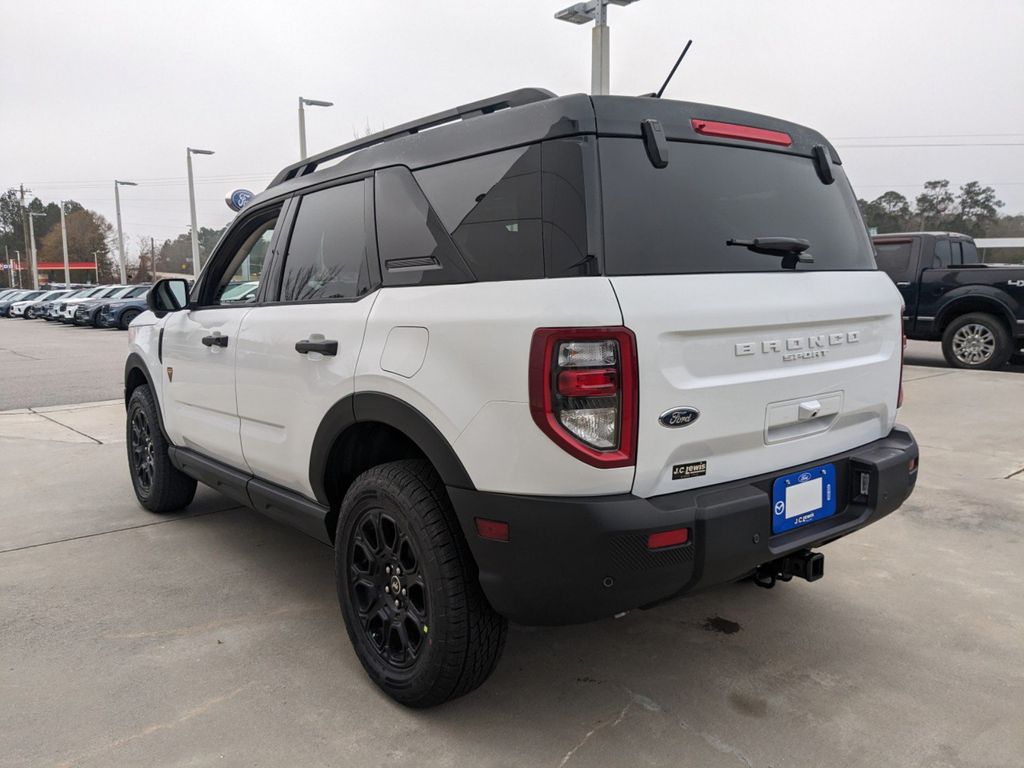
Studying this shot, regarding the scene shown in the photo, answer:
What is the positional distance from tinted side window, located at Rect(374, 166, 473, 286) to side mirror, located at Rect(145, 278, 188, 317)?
5.99 feet

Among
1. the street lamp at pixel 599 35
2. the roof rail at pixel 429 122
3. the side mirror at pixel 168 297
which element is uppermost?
the street lamp at pixel 599 35

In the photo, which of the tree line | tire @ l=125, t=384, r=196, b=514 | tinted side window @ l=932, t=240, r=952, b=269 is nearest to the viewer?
tire @ l=125, t=384, r=196, b=514

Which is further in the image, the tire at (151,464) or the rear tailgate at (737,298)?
the tire at (151,464)

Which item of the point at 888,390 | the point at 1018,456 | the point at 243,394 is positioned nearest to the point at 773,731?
the point at 888,390

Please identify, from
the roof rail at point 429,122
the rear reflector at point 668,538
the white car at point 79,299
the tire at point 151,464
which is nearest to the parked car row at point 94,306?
the white car at point 79,299

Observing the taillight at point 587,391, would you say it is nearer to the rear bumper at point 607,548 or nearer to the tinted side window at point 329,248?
the rear bumper at point 607,548

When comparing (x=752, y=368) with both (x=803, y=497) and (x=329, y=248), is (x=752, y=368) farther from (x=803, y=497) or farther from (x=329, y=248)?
(x=329, y=248)

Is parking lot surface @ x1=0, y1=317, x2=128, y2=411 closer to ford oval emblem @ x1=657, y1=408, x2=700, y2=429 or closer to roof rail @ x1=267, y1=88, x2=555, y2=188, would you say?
roof rail @ x1=267, y1=88, x2=555, y2=188

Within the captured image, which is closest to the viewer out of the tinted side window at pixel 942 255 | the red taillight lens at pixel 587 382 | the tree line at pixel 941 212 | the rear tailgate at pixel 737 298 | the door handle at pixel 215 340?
the red taillight lens at pixel 587 382

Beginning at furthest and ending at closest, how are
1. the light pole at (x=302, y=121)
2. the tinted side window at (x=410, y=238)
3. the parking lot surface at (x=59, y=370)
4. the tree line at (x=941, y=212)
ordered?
1. the tree line at (x=941, y=212)
2. the light pole at (x=302, y=121)
3. the parking lot surface at (x=59, y=370)
4. the tinted side window at (x=410, y=238)

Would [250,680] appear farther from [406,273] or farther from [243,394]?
[406,273]

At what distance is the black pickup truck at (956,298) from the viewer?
33.6 feet

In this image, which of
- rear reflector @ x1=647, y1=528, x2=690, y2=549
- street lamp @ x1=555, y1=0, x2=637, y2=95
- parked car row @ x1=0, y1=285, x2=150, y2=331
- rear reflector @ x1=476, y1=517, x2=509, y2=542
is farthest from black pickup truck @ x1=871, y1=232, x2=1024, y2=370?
parked car row @ x1=0, y1=285, x2=150, y2=331

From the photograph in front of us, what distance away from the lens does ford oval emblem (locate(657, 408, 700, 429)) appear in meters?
2.10
